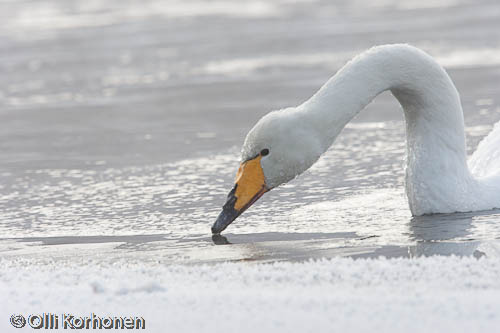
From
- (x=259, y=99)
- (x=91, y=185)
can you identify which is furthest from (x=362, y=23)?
(x=91, y=185)

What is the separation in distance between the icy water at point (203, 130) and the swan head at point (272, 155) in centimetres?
24

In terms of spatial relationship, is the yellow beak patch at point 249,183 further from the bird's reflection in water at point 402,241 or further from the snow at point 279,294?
the snow at point 279,294

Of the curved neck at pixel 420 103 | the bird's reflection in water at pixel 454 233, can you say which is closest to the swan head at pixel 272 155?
the curved neck at pixel 420 103

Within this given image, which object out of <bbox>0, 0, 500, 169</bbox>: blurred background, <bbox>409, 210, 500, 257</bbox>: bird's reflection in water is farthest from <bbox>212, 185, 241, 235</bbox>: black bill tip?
<bbox>0, 0, 500, 169</bbox>: blurred background

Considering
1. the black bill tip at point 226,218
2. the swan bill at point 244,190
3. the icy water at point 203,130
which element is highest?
the swan bill at point 244,190

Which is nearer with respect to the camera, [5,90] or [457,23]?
[5,90]

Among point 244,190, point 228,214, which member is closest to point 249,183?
point 244,190

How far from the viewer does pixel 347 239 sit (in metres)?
5.49

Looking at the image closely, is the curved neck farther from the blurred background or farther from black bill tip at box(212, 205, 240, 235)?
the blurred background

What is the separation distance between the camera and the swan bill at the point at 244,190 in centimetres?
543

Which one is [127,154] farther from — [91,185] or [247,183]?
[247,183]

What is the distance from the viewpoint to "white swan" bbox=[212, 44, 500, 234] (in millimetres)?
5363

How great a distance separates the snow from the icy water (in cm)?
47

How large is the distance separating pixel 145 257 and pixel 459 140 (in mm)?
1951
